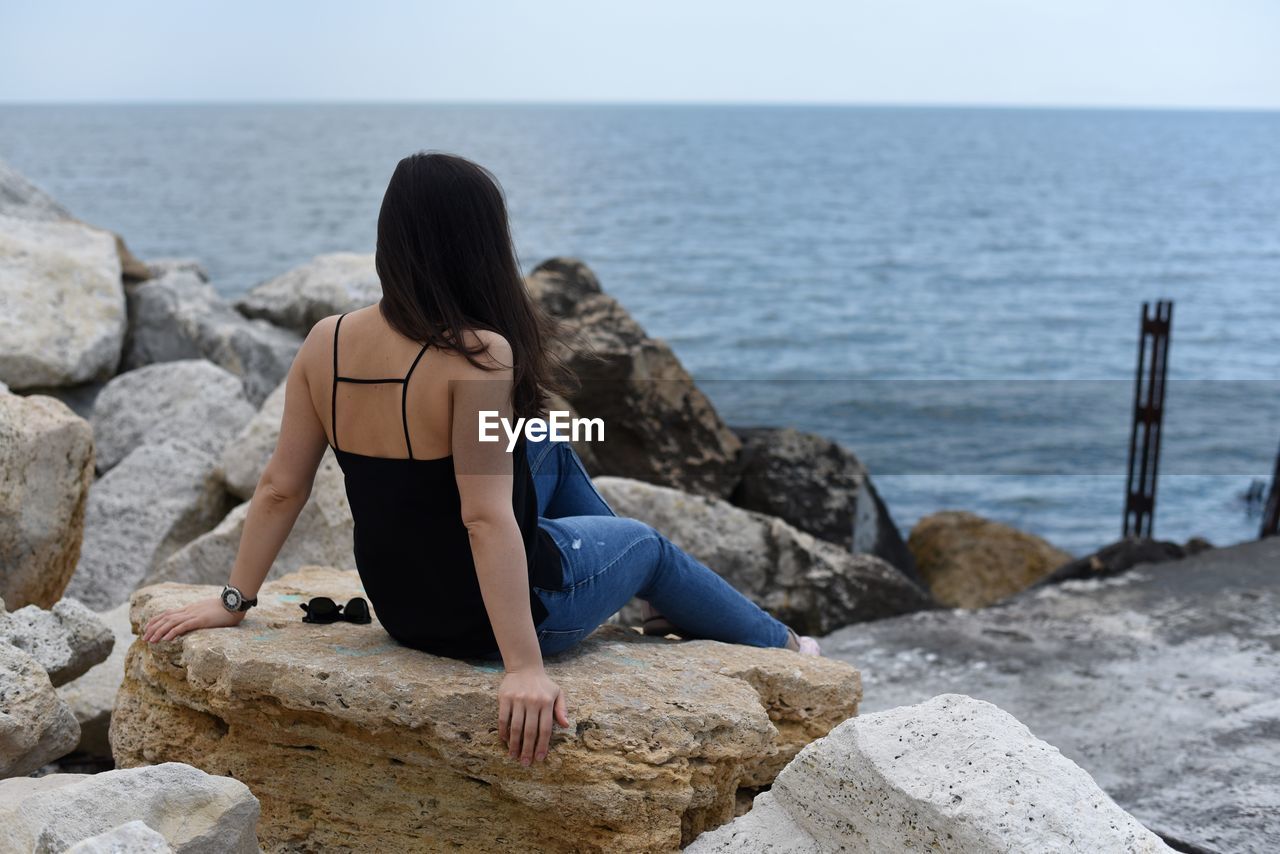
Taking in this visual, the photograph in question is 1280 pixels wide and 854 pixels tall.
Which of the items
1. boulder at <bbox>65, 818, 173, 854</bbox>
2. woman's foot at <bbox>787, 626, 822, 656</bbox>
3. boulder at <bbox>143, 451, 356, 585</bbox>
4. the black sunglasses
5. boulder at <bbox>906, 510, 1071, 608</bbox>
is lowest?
boulder at <bbox>906, 510, 1071, 608</bbox>

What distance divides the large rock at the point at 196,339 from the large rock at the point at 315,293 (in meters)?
0.30

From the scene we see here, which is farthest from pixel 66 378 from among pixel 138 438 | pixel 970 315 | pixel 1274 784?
pixel 970 315

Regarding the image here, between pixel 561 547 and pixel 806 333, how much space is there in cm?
2258

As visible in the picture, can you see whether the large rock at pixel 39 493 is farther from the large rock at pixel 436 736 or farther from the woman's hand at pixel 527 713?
the woman's hand at pixel 527 713

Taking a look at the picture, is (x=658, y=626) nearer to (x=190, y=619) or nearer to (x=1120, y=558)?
(x=190, y=619)

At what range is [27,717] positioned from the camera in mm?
2908

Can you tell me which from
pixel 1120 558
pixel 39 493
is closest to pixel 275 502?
pixel 39 493

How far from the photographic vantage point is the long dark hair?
101 inches

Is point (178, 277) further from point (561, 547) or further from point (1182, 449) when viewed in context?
point (1182, 449)

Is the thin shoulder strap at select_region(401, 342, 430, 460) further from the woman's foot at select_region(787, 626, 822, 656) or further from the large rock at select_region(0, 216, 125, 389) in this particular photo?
the large rock at select_region(0, 216, 125, 389)

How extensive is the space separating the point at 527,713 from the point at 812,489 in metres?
4.86

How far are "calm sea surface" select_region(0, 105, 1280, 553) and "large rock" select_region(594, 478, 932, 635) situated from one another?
6975 mm

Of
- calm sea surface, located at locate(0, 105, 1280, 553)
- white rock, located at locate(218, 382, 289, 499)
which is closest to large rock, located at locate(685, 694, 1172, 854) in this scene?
white rock, located at locate(218, 382, 289, 499)

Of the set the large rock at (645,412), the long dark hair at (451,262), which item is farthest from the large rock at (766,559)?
the long dark hair at (451,262)
